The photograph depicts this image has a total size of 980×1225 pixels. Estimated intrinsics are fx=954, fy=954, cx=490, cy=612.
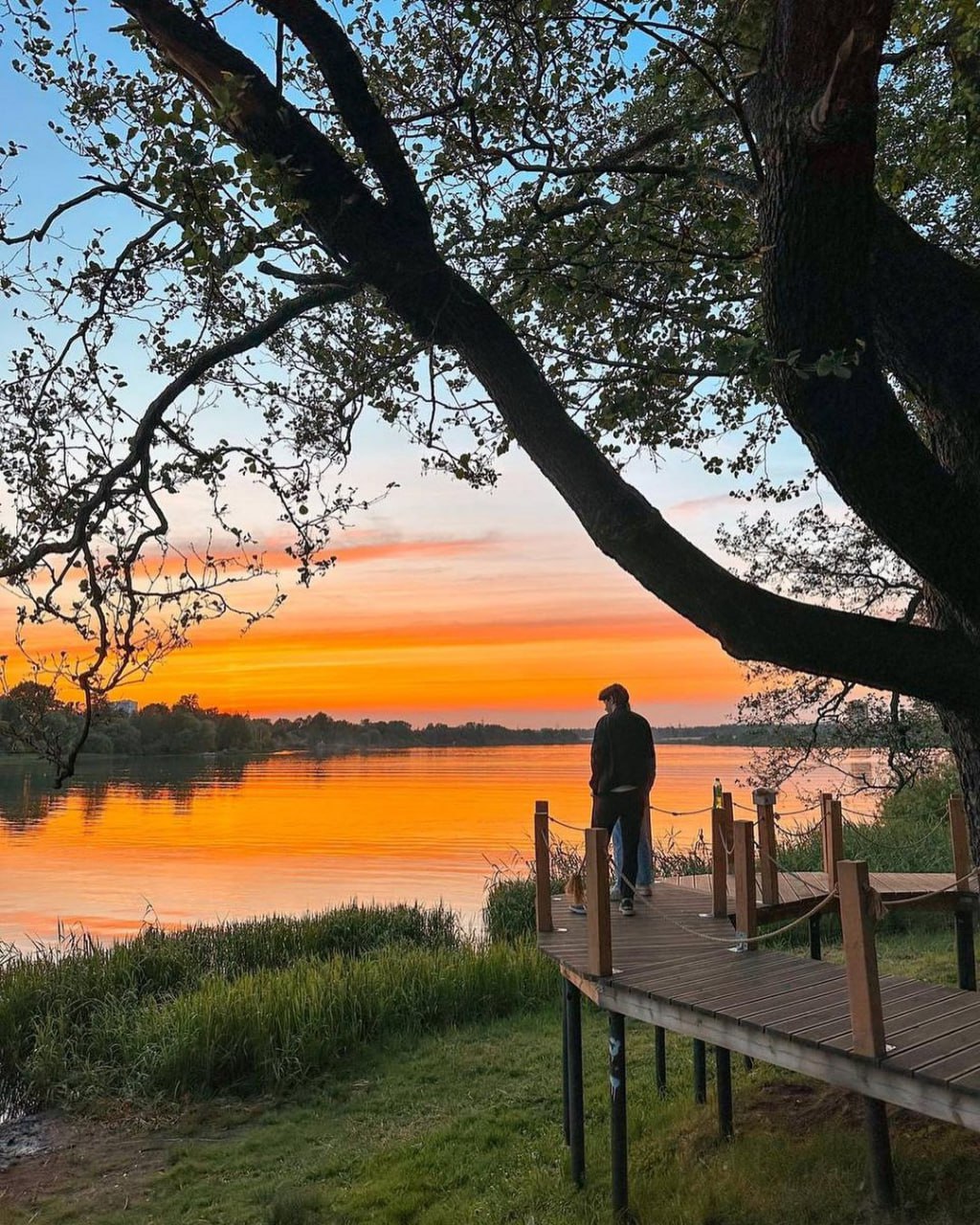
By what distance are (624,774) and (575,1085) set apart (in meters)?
2.73

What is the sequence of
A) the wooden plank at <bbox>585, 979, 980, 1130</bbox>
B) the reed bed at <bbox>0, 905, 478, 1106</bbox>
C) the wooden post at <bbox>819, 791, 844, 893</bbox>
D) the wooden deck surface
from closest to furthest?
the wooden plank at <bbox>585, 979, 980, 1130</bbox> < the wooden deck surface < the wooden post at <bbox>819, 791, 844, 893</bbox> < the reed bed at <bbox>0, 905, 478, 1106</bbox>

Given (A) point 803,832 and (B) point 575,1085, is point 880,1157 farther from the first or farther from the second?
(A) point 803,832

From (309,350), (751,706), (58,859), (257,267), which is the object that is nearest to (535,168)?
(309,350)

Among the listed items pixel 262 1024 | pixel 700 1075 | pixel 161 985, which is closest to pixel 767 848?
pixel 700 1075

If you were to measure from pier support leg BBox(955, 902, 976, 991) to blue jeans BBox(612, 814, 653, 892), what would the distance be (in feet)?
8.59

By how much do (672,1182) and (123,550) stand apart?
196 inches

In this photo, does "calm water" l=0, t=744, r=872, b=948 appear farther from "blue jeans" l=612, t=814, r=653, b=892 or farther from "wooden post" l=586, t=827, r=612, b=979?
"wooden post" l=586, t=827, r=612, b=979

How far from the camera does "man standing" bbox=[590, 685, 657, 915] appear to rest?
8.36m

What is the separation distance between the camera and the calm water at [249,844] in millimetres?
23011

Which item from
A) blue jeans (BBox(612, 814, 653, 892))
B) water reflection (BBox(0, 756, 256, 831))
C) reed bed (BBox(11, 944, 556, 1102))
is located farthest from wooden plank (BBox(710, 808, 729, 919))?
water reflection (BBox(0, 756, 256, 831))

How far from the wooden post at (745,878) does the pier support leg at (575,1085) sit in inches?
50.9

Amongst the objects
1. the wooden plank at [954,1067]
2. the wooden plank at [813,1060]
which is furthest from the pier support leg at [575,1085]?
the wooden plank at [954,1067]

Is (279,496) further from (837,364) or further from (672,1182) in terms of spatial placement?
(672,1182)

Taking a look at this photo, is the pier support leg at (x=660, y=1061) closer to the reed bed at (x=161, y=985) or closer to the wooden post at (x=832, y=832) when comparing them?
the wooden post at (x=832, y=832)
